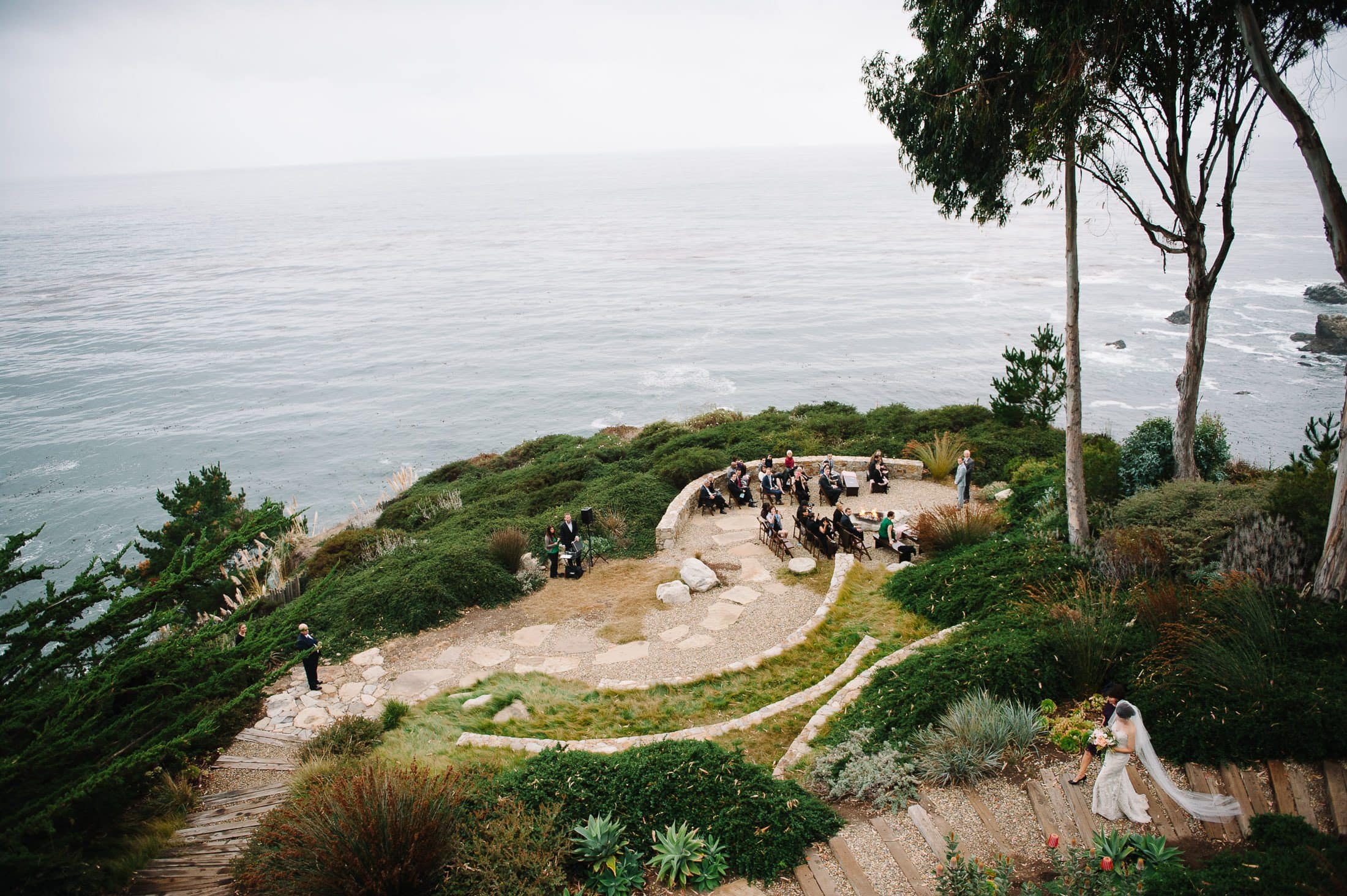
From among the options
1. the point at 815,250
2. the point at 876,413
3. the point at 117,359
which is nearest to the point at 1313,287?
the point at 815,250

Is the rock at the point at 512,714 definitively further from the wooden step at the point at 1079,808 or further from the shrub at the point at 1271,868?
the shrub at the point at 1271,868

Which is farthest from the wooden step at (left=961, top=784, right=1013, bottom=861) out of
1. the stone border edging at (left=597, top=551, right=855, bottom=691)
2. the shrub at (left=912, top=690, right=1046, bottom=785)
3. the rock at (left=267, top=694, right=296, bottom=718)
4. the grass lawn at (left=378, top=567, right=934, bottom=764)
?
the rock at (left=267, top=694, right=296, bottom=718)

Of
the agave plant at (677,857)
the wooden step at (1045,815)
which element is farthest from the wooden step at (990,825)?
the agave plant at (677,857)

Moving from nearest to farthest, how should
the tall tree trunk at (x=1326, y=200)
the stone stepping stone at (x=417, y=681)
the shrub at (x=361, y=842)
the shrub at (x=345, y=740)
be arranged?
the shrub at (x=361, y=842), the tall tree trunk at (x=1326, y=200), the shrub at (x=345, y=740), the stone stepping stone at (x=417, y=681)

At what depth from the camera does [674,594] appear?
12.6m

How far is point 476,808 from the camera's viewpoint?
20.7ft

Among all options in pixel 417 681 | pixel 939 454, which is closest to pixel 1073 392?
pixel 939 454

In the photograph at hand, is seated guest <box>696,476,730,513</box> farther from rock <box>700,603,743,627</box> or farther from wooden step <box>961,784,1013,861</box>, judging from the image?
wooden step <box>961,784,1013,861</box>

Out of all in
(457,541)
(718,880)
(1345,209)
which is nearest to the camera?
(718,880)

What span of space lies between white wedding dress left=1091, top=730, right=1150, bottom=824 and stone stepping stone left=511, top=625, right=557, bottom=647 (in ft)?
26.5

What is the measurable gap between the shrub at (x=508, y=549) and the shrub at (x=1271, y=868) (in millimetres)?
11404

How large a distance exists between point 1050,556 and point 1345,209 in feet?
17.0

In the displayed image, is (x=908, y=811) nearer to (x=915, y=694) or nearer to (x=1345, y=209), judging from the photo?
(x=915, y=694)

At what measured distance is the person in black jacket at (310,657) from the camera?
1000 cm
